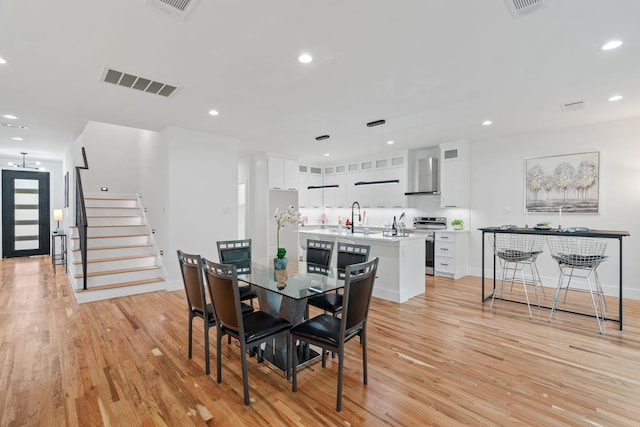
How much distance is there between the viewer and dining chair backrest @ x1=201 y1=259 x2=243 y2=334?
2123 millimetres

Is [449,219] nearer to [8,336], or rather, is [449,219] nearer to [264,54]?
[264,54]

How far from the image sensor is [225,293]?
221 cm

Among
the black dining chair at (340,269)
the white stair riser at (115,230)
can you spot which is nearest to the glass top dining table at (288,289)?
the black dining chair at (340,269)

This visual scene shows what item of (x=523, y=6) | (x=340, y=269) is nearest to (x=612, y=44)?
(x=523, y=6)

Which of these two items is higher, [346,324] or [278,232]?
[278,232]

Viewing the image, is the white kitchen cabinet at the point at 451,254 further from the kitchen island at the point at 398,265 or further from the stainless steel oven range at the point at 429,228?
the kitchen island at the point at 398,265

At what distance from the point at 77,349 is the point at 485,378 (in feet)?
12.2

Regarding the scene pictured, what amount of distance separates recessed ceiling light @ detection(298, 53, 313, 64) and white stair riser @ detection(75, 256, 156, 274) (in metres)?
4.55

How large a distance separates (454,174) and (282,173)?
402 centimetres

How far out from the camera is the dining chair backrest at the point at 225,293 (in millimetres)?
2123

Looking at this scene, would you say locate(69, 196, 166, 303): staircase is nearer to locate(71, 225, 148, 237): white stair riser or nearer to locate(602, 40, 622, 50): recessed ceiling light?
locate(71, 225, 148, 237): white stair riser

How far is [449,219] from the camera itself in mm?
6625

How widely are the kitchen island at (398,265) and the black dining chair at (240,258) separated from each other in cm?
188

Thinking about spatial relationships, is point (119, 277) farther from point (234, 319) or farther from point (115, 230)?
point (234, 319)
